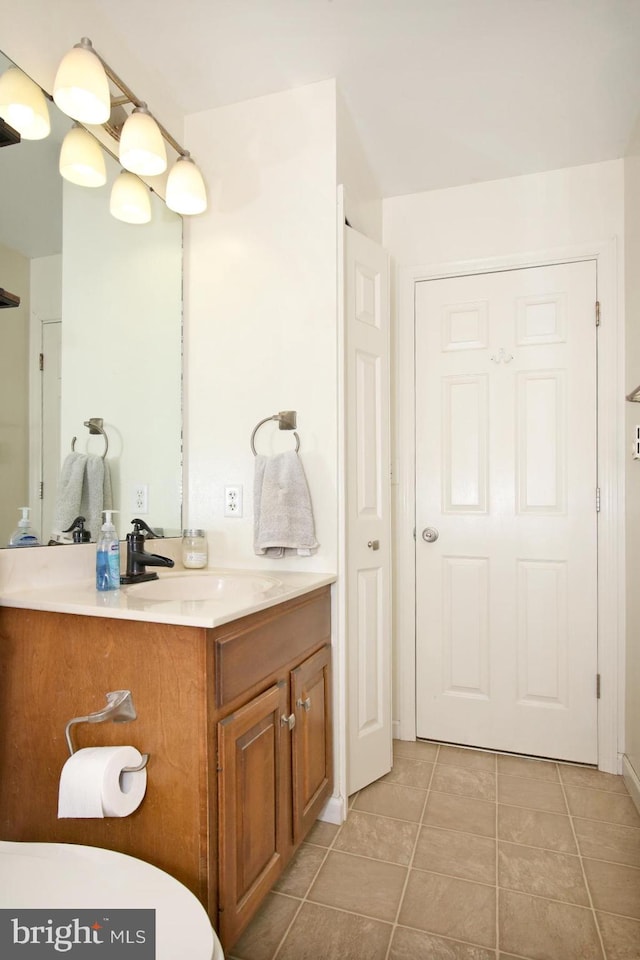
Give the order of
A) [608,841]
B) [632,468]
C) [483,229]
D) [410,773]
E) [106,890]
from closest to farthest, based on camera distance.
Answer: [106,890]
[608,841]
[632,468]
[410,773]
[483,229]

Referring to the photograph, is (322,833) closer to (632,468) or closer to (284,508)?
(284,508)

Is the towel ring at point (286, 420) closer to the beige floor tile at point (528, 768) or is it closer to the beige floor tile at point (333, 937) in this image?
the beige floor tile at point (333, 937)

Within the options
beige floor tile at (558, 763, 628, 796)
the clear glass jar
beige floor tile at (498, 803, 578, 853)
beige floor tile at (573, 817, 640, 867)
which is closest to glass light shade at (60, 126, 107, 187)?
the clear glass jar

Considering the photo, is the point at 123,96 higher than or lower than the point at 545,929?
higher

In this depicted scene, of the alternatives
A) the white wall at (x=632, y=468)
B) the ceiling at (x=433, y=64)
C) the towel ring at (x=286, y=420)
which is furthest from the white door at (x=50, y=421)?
the white wall at (x=632, y=468)

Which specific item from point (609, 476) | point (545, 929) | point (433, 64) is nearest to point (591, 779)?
point (545, 929)

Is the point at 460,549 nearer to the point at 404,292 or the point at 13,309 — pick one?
the point at 404,292

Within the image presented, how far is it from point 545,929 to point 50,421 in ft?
6.03

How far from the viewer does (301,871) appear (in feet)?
5.26

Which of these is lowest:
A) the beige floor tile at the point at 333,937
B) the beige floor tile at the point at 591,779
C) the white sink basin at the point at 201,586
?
the beige floor tile at the point at 591,779

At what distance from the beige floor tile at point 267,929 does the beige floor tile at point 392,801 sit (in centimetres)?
52

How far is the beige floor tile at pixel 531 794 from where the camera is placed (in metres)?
1.97

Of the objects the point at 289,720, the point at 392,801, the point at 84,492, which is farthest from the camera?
the point at 392,801

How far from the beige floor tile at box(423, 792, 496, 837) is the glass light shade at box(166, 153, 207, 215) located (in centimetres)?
226
